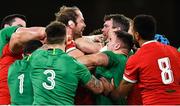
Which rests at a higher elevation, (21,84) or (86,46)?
(86,46)

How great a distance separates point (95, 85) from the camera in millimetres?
4473

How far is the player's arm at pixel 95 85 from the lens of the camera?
14.5 ft

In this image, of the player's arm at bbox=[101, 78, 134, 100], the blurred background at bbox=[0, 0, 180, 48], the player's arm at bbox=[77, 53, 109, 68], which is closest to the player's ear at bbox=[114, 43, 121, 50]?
the player's arm at bbox=[77, 53, 109, 68]

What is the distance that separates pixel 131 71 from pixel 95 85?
324 millimetres

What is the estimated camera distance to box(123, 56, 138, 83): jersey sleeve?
14.6ft

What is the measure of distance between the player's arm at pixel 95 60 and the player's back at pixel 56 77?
0.75 ft

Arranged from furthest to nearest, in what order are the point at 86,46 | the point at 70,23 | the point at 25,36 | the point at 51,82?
the point at 70,23, the point at 86,46, the point at 25,36, the point at 51,82

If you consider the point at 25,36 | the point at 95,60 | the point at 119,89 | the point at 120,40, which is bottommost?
the point at 119,89

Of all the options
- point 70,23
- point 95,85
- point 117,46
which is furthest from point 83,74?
point 70,23

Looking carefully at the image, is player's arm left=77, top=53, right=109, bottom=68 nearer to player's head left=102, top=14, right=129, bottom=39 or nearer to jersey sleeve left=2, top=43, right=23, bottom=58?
player's head left=102, top=14, right=129, bottom=39

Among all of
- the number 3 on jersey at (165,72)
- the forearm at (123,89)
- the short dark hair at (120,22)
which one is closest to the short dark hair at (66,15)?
the short dark hair at (120,22)

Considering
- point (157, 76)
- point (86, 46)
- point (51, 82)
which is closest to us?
point (51, 82)

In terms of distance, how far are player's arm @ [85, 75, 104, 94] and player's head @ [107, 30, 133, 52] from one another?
1.48 ft

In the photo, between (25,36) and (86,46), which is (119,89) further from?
(25,36)
